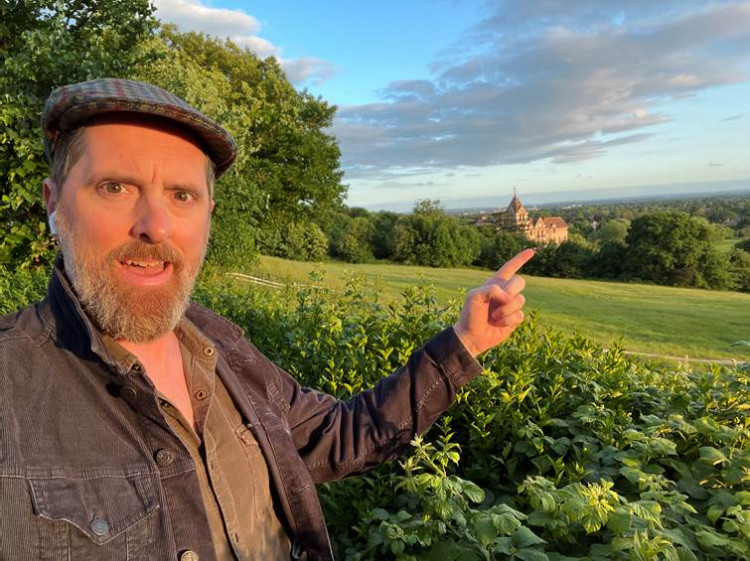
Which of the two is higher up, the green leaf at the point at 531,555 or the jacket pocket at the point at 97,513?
the jacket pocket at the point at 97,513

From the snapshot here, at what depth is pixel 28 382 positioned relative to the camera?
4.34 ft

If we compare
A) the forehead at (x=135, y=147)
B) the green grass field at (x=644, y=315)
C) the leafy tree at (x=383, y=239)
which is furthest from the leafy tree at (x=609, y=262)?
the forehead at (x=135, y=147)

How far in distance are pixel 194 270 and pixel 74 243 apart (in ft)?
1.18

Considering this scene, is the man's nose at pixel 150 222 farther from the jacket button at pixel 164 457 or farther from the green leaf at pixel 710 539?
the green leaf at pixel 710 539

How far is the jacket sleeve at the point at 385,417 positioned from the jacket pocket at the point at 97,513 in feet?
2.46

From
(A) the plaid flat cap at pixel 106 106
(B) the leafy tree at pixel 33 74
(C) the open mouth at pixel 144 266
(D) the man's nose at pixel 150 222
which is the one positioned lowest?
(C) the open mouth at pixel 144 266

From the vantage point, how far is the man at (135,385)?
49.6 inches

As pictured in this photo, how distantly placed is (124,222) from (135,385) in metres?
0.48

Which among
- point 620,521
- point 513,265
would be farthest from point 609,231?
point 620,521

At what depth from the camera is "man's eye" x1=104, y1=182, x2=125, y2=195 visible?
1498 millimetres

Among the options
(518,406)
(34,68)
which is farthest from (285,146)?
(518,406)

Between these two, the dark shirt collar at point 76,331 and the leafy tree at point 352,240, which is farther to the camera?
the leafy tree at point 352,240

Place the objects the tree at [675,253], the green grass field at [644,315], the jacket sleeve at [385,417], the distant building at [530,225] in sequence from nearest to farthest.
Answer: the jacket sleeve at [385,417] < the green grass field at [644,315] < the tree at [675,253] < the distant building at [530,225]

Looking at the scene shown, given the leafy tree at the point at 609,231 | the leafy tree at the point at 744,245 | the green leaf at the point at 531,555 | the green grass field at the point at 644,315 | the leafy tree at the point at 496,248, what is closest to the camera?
the green leaf at the point at 531,555
